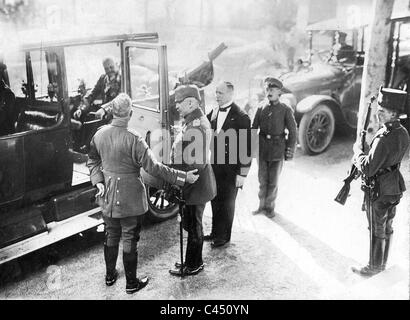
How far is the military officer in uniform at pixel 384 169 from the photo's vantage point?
11.0 ft

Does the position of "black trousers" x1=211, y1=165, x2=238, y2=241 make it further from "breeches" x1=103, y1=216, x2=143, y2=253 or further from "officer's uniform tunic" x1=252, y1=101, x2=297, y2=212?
"breeches" x1=103, y1=216, x2=143, y2=253

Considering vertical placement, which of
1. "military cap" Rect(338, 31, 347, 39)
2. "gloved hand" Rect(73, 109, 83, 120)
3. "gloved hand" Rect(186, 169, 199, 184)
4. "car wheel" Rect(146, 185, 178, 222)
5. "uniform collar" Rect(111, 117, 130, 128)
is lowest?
"car wheel" Rect(146, 185, 178, 222)

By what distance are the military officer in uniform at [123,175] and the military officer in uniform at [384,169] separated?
5.02ft

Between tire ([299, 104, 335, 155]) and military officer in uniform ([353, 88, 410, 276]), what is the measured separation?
372cm

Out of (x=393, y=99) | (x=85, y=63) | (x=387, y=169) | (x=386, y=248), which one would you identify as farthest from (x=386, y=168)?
(x=85, y=63)

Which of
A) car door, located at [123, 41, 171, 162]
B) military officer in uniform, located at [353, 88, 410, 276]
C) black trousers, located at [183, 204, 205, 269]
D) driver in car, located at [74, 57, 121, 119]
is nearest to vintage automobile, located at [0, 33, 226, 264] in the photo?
car door, located at [123, 41, 171, 162]

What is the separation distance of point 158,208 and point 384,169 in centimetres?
259

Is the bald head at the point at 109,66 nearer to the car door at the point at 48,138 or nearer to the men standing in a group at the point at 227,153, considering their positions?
the car door at the point at 48,138

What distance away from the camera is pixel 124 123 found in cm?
335

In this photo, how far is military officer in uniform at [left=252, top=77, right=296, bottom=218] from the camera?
500 cm

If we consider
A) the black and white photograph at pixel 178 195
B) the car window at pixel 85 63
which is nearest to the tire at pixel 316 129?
the black and white photograph at pixel 178 195

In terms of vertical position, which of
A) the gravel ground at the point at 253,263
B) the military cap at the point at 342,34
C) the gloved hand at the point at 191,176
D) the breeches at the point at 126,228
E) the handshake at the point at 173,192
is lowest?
the gravel ground at the point at 253,263
